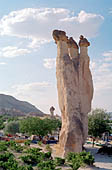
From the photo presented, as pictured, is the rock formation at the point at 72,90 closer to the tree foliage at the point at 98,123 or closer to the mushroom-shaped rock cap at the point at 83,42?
the mushroom-shaped rock cap at the point at 83,42

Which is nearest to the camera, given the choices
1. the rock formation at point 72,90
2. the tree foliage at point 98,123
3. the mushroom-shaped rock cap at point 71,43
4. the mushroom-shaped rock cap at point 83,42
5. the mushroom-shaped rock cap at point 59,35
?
the rock formation at point 72,90

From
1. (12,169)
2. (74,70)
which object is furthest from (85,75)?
(12,169)

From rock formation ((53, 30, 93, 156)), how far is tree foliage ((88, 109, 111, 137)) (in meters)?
3.99

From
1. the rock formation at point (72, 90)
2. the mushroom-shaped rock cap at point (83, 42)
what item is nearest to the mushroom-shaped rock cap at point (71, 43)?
the rock formation at point (72, 90)

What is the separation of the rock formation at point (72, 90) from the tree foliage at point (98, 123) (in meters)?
3.99

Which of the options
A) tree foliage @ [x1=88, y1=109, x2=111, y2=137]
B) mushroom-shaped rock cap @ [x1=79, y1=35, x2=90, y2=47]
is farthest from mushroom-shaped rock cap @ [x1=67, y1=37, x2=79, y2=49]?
tree foliage @ [x1=88, y1=109, x2=111, y2=137]

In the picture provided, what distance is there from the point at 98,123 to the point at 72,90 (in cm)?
674

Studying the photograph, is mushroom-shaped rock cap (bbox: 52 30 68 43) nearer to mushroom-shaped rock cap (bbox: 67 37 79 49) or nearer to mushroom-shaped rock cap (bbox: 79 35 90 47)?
mushroom-shaped rock cap (bbox: 67 37 79 49)

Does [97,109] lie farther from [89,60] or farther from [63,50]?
[63,50]

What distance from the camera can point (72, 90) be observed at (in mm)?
19359

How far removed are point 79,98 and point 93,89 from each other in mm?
2587

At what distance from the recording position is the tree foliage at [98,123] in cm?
2420

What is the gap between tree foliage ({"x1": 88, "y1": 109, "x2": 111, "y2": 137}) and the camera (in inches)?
953

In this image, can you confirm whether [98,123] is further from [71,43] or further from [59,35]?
[59,35]
